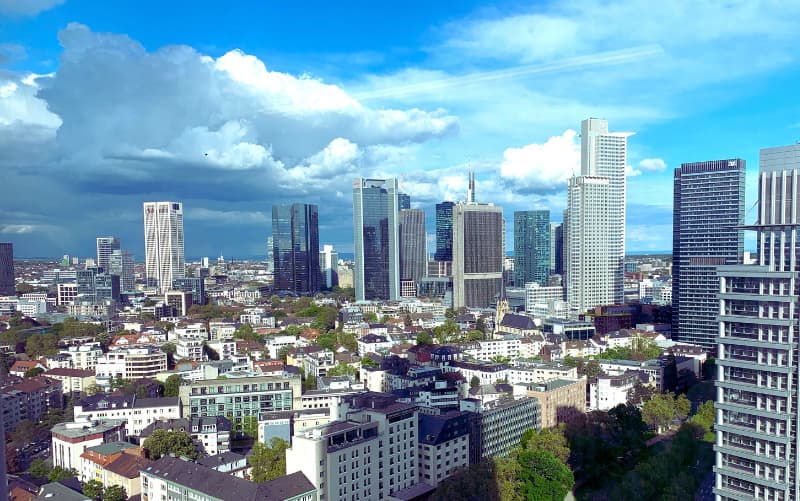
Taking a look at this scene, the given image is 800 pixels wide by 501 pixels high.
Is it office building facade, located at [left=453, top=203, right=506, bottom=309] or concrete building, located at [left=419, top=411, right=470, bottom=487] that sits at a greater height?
office building facade, located at [left=453, top=203, right=506, bottom=309]

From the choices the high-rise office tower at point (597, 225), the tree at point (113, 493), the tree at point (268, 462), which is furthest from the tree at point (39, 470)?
the high-rise office tower at point (597, 225)

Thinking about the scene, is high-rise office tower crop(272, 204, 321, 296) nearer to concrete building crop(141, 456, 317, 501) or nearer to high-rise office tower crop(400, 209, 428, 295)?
high-rise office tower crop(400, 209, 428, 295)

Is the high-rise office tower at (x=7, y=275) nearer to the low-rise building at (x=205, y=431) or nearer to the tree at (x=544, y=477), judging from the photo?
the low-rise building at (x=205, y=431)

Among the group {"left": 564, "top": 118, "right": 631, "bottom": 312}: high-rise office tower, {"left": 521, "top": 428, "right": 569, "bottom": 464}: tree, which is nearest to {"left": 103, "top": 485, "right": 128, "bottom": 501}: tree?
{"left": 521, "top": 428, "right": 569, "bottom": 464}: tree

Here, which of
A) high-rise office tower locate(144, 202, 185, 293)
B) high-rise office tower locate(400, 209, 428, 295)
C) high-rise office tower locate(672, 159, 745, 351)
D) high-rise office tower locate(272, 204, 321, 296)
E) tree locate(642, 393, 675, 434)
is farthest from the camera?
high-rise office tower locate(272, 204, 321, 296)

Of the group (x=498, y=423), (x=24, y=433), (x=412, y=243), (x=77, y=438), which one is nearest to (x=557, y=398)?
(x=498, y=423)

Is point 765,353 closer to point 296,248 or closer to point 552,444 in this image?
point 552,444
